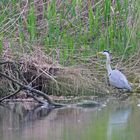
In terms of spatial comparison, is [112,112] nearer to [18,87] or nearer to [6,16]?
[18,87]

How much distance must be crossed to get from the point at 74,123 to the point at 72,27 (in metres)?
3.65

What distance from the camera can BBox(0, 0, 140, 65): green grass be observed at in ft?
33.9

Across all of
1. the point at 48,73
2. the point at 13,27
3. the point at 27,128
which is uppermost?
the point at 13,27

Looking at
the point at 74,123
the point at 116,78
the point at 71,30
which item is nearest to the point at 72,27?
the point at 71,30

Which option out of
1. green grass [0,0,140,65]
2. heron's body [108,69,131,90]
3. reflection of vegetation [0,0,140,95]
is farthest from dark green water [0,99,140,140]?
green grass [0,0,140,65]

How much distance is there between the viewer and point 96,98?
9.76 m

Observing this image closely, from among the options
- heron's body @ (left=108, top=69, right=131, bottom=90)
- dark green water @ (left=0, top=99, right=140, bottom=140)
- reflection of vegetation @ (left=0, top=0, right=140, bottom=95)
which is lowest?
dark green water @ (left=0, top=99, right=140, bottom=140)

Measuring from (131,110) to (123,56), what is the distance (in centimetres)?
227

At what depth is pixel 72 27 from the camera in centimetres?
1084

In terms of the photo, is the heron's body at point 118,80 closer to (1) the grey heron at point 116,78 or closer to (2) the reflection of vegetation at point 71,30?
(1) the grey heron at point 116,78

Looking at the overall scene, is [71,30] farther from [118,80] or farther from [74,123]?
[74,123]

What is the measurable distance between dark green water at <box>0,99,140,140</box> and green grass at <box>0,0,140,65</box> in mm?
1546

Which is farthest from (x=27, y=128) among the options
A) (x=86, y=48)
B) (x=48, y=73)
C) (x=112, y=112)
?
(x=86, y=48)

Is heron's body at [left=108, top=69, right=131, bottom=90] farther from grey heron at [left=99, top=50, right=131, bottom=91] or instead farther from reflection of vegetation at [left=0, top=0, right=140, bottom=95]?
reflection of vegetation at [left=0, top=0, right=140, bottom=95]
